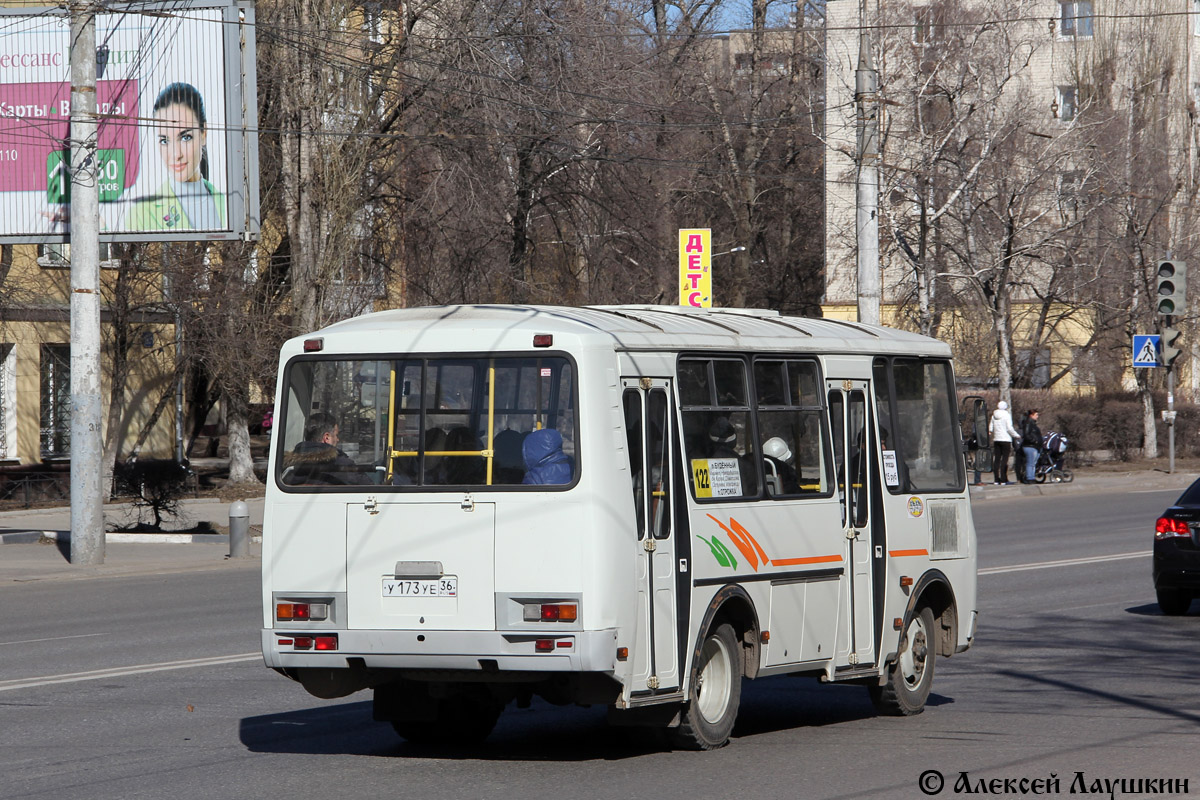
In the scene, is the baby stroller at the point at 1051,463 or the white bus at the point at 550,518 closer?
the white bus at the point at 550,518

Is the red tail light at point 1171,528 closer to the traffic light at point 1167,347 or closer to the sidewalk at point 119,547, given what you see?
the sidewalk at point 119,547

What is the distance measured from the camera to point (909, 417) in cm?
1047

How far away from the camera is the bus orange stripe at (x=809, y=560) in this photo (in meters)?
9.03

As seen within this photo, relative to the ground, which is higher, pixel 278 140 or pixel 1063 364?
pixel 278 140

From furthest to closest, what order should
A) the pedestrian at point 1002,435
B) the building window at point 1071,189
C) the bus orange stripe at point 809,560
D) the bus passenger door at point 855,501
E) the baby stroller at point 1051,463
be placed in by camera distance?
the building window at point 1071,189 < the baby stroller at point 1051,463 < the pedestrian at point 1002,435 < the bus passenger door at point 855,501 < the bus orange stripe at point 809,560

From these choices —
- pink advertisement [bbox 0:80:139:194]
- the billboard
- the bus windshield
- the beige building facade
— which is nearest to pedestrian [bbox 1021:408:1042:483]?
the beige building facade

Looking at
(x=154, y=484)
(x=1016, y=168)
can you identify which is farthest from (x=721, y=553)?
(x=1016, y=168)

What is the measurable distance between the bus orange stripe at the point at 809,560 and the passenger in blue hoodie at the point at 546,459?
167 cm

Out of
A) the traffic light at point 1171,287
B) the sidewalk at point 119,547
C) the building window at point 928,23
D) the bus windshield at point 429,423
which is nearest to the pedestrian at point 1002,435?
the traffic light at point 1171,287

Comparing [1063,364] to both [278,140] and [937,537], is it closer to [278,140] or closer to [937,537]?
[278,140]

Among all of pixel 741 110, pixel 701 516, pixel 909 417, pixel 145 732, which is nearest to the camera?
pixel 701 516

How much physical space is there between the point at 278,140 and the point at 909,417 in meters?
21.5

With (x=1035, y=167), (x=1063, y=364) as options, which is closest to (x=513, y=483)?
(x=1035, y=167)

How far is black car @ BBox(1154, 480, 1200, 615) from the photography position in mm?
15078
